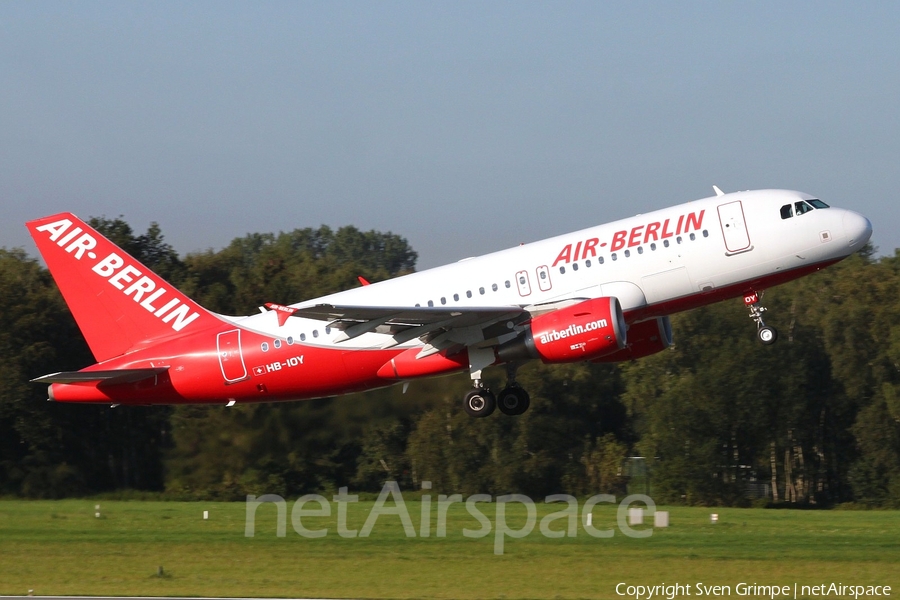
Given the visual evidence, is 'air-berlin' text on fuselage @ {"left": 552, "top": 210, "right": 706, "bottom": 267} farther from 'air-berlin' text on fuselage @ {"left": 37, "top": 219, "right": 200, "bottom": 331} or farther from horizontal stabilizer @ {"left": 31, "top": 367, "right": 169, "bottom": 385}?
horizontal stabilizer @ {"left": 31, "top": 367, "right": 169, "bottom": 385}

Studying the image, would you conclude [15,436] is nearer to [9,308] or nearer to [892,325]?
[9,308]

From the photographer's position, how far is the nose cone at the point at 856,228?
96.9ft

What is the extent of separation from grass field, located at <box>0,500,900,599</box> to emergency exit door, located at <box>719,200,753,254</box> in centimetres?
778

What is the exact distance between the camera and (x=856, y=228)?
2962 cm

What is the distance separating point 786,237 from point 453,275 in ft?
28.9

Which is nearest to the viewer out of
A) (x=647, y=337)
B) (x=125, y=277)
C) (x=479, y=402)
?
(x=479, y=402)

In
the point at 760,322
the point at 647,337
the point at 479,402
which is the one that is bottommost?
the point at 479,402

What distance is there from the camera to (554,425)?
190ft

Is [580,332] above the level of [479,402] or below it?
above

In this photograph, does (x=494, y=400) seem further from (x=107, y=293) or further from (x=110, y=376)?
(x=107, y=293)

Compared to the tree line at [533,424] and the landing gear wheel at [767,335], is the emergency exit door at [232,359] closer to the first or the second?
the tree line at [533,424]

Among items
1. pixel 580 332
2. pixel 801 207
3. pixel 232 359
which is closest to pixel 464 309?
pixel 580 332

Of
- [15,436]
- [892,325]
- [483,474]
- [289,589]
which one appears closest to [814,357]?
[892,325]

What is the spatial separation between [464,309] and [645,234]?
519cm
